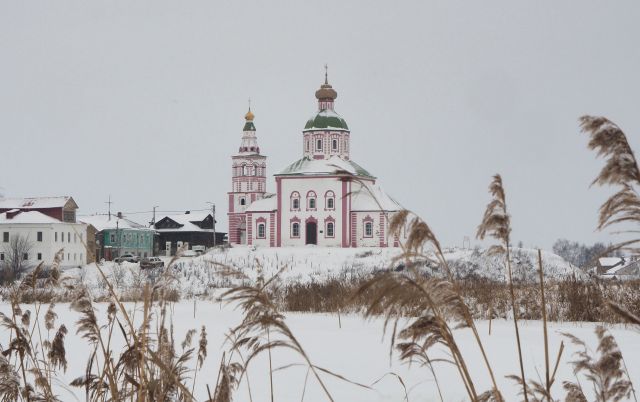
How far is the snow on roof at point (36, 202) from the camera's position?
2253 inches

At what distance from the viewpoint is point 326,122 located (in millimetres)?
59656

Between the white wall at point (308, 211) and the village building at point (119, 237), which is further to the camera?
the village building at point (119, 237)

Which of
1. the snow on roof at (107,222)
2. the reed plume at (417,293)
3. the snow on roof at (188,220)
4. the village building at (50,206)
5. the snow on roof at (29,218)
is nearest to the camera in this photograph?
the reed plume at (417,293)

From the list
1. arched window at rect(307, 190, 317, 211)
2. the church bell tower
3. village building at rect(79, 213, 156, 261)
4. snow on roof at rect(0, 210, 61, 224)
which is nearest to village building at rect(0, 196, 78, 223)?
snow on roof at rect(0, 210, 61, 224)

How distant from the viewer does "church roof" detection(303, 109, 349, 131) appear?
59.4 m

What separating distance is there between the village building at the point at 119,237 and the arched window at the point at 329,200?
56.8 ft

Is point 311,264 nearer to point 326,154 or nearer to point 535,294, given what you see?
point 326,154

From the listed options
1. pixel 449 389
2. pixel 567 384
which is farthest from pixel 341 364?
pixel 567 384

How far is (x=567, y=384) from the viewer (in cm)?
288

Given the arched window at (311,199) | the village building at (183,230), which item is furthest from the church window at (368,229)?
the village building at (183,230)

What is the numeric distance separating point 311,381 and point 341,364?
43.5 inches

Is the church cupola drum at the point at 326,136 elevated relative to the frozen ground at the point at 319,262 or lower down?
elevated

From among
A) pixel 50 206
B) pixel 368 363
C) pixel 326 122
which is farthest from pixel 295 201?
pixel 368 363

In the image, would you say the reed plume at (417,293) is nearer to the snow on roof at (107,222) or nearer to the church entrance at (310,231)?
the church entrance at (310,231)
